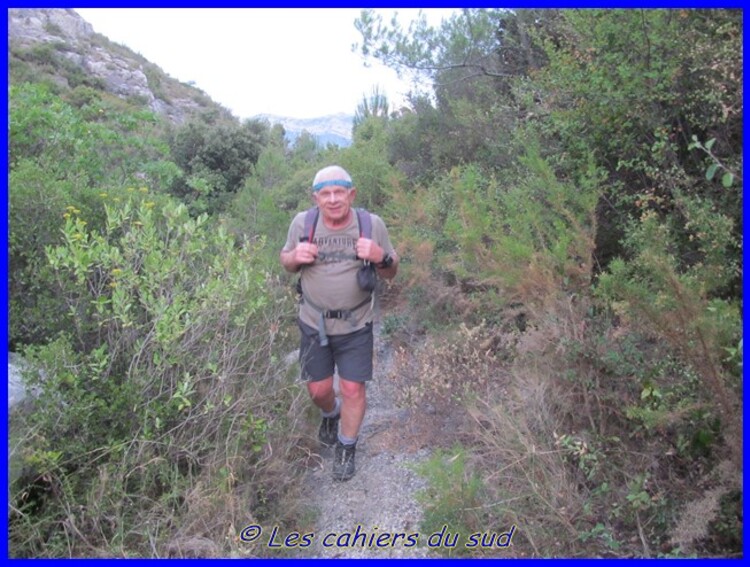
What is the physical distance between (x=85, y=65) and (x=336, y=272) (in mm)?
33491

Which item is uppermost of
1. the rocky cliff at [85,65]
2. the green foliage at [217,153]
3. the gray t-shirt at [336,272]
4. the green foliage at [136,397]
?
the rocky cliff at [85,65]

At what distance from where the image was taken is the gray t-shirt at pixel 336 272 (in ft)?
12.5

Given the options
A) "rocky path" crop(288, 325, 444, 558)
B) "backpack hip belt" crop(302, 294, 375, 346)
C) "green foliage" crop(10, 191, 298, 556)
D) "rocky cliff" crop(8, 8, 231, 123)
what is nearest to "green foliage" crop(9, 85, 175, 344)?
"green foliage" crop(10, 191, 298, 556)

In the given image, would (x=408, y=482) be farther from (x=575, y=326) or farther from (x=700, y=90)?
(x=700, y=90)

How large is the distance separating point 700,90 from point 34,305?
4.60 metres

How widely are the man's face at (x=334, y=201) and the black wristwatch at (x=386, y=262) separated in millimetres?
369

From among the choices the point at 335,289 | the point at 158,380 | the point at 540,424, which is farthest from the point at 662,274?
the point at 158,380

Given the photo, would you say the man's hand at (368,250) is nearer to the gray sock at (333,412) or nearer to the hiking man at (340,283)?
the hiking man at (340,283)

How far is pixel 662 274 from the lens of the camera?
8.89ft

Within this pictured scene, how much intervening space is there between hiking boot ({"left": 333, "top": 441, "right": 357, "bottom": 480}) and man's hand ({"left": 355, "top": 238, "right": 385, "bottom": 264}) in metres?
1.26

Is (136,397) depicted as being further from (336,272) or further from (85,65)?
(85,65)

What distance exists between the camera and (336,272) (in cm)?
382

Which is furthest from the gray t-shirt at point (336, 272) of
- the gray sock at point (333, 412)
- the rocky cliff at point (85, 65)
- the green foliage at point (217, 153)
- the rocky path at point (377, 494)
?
the rocky cliff at point (85, 65)

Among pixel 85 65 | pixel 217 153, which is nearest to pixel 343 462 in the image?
pixel 217 153
